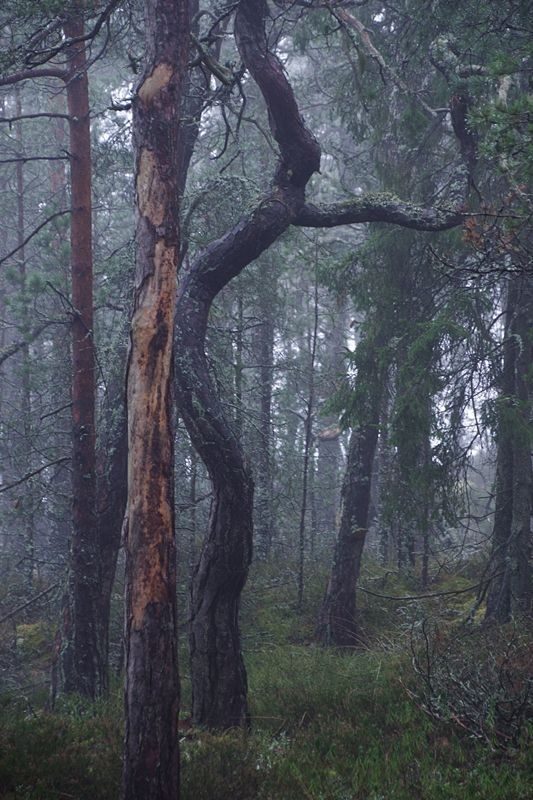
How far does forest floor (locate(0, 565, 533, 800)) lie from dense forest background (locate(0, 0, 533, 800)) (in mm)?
31

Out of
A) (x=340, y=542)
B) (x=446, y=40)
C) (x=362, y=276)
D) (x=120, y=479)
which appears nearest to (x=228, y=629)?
(x=120, y=479)

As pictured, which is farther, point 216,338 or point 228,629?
point 216,338

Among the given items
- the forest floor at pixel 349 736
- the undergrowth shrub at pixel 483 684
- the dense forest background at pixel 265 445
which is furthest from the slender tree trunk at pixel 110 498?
the undergrowth shrub at pixel 483 684

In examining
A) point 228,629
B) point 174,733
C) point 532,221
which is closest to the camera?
point 174,733

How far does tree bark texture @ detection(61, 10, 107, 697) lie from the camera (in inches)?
345

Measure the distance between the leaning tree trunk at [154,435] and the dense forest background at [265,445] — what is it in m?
0.02

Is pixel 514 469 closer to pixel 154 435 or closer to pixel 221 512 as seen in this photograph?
pixel 221 512

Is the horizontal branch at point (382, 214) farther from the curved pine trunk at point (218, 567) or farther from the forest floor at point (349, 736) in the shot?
the forest floor at point (349, 736)

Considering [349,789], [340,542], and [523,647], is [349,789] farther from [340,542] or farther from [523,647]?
[340,542]

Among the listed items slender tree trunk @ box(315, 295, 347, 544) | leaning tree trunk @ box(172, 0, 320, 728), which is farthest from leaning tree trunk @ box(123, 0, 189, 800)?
slender tree trunk @ box(315, 295, 347, 544)

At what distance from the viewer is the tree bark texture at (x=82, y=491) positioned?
28.8 ft

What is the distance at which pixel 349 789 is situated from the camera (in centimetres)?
565

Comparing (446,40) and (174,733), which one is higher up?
(446,40)

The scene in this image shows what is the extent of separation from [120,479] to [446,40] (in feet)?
22.0
